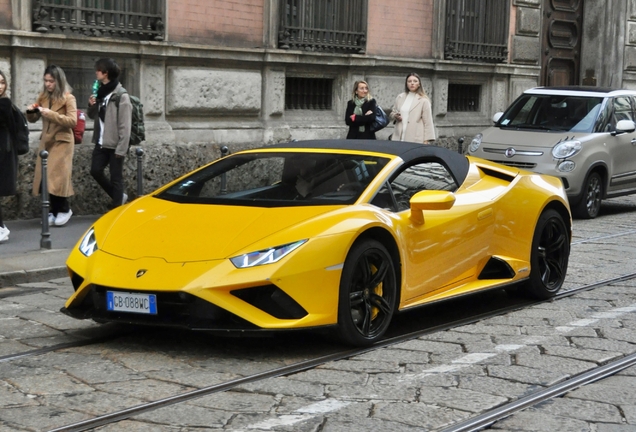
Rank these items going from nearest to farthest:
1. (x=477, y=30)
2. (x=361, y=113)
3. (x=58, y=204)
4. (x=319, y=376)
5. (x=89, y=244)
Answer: (x=319, y=376)
(x=89, y=244)
(x=58, y=204)
(x=361, y=113)
(x=477, y=30)

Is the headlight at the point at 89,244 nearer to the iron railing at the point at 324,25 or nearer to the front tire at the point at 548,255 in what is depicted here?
the front tire at the point at 548,255

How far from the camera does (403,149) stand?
7.52 m

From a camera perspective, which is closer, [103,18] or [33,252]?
[33,252]

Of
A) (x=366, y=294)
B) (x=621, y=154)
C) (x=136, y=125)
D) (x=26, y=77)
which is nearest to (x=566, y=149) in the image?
(x=621, y=154)

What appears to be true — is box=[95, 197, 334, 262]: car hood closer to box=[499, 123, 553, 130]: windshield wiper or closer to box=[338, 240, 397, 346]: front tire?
box=[338, 240, 397, 346]: front tire

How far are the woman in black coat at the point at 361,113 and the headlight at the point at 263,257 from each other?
7771mm

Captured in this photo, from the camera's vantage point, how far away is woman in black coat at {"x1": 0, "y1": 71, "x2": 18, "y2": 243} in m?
10.5

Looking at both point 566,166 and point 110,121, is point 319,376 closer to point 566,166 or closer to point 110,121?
point 110,121

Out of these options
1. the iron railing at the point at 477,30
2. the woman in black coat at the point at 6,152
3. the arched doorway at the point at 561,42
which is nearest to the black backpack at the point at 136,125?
the woman in black coat at the point at 6,152

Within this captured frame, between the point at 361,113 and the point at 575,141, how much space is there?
2.78 meters

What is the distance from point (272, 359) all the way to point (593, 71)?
19293 millimetres

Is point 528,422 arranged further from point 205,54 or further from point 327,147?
point 205,54

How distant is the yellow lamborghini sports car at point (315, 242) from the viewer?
6125 mm

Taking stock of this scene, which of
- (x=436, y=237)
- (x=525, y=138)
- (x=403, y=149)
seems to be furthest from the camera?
(x=525, y=138)
